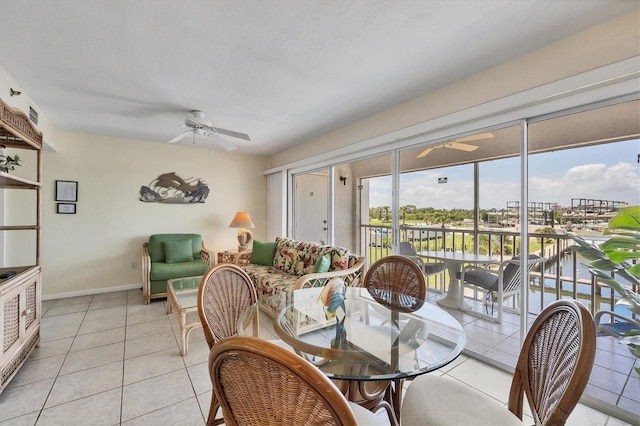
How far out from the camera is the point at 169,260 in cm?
429

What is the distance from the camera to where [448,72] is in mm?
2301

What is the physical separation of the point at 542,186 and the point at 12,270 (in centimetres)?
443

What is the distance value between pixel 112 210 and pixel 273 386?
493 cm

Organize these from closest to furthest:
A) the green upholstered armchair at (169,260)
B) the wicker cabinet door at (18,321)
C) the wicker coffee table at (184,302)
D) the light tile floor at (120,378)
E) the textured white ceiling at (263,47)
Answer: the textured white ceiling at (263,47) < the light tile floor at (120,378) < the wicker cabinet door at (18,321) < the wicker coffee table at (184,302) < the green upholstered armchair at (169,260)

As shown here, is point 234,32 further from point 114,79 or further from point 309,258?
point 309,258

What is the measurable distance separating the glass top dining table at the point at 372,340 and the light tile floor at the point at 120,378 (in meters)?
0.86

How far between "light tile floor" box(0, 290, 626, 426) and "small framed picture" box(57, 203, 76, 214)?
1.61 meters

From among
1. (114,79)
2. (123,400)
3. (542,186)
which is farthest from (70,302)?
(542,186)

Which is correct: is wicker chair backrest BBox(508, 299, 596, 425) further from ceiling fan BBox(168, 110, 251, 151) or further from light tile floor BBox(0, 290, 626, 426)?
ceiling fan BBox(168, 110, 251, 151)

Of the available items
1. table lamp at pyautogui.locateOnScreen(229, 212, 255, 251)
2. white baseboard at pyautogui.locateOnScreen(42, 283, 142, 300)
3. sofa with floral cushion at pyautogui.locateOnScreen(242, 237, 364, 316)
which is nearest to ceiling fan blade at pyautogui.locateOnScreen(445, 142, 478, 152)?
sofa with floral cushion at pyautogui.locateOnScreen(242, 237, 364, 316)

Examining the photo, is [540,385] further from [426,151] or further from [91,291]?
[91,291]

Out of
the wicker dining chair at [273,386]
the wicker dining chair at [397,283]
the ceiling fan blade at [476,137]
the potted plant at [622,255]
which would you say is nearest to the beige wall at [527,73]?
the ceiling fan blade at [476,137]

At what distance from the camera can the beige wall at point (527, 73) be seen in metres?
1.66

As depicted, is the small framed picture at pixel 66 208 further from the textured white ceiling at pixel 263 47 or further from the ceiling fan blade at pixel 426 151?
the ceiling fan blade at pixel 426 151
